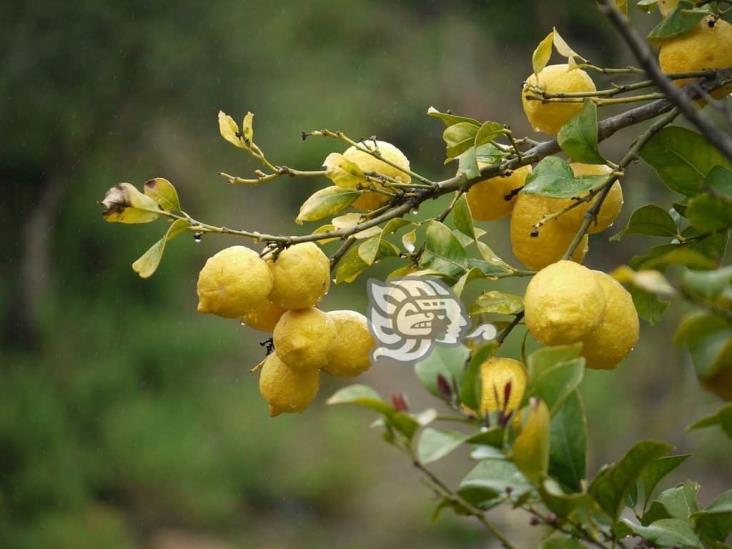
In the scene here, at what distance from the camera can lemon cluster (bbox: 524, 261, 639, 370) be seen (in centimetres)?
46

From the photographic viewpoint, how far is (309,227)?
2709 millimetres

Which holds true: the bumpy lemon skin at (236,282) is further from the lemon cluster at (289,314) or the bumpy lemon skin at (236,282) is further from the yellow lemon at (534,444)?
the yellow lemon at (534,444)

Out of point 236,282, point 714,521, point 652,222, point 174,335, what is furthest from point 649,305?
point 174,335

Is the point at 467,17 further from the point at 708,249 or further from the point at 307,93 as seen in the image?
the point at 708,249

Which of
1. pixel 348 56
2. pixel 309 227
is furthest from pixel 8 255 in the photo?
pixel 348 56

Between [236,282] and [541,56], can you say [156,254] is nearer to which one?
[236,282]

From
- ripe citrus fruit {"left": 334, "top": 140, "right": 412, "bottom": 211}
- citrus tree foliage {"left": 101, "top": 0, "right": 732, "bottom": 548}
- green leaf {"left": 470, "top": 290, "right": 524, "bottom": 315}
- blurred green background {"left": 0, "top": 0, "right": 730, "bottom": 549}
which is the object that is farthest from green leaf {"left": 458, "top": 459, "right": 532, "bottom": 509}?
blurred green background {"left": 0, "top": 0, "right": 730, "bottom": 549}

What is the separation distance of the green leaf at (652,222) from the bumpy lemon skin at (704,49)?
0.07 m

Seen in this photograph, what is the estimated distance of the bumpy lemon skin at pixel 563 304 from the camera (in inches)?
17.9

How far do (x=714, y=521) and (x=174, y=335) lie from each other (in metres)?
2.57

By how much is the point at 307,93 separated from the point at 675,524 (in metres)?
2.95

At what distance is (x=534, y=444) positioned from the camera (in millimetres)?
379

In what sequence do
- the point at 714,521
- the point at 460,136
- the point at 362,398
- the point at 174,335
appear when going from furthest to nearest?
1. the point at 174,335
2. the point at 460,136
3. the point at 714,521
4. the point at 362,398

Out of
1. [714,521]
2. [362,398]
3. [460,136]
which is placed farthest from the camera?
[460,136]
